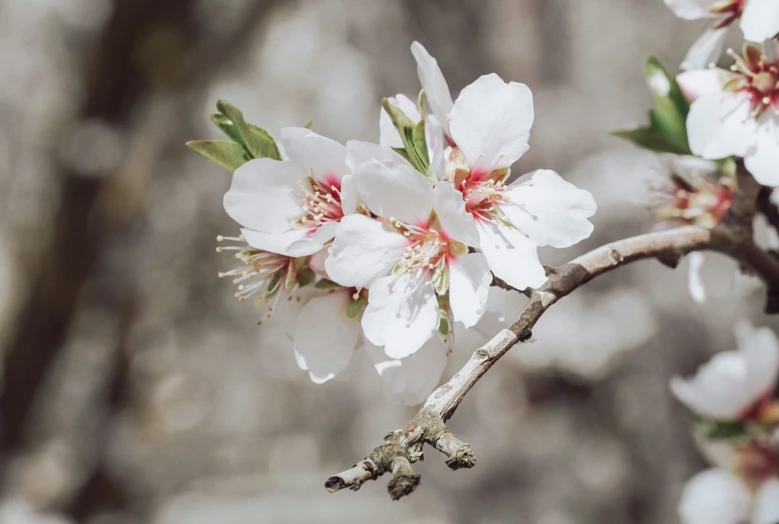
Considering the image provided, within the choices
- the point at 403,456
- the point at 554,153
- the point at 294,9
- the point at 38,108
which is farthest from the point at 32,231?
the point at 403,456

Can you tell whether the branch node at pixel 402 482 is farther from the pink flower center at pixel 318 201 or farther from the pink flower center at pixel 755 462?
the pink flower center at pixel 755 462

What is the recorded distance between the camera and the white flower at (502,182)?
38 cm

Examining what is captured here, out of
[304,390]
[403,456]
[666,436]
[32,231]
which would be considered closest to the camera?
[403,456]

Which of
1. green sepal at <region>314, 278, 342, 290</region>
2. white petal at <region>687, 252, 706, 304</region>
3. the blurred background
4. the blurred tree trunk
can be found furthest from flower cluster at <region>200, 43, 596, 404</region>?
the blurred tree trunk

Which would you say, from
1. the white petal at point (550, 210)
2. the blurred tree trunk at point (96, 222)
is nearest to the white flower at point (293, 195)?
the white petal at point (550, 210)

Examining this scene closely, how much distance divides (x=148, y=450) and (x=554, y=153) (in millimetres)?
2183

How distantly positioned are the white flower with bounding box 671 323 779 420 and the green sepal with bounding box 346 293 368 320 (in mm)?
370

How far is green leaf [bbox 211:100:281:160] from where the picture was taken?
0.42m

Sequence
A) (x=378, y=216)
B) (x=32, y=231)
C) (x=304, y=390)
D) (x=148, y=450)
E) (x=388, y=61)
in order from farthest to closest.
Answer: (x=304, y=390) → (x=148, y=450) → (x=388, y=61) → (x=32, y=231) → (x=378, y=216)

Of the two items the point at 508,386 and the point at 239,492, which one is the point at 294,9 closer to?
the point at 508,386

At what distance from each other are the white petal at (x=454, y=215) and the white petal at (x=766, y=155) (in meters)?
0.19

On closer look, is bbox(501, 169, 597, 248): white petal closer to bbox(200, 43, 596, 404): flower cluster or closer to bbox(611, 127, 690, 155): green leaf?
bbox(200, 43, 596, 404): flower cluster

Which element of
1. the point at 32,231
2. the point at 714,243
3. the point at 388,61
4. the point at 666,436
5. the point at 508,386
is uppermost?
the point at 714,243

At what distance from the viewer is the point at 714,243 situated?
1.58ft
